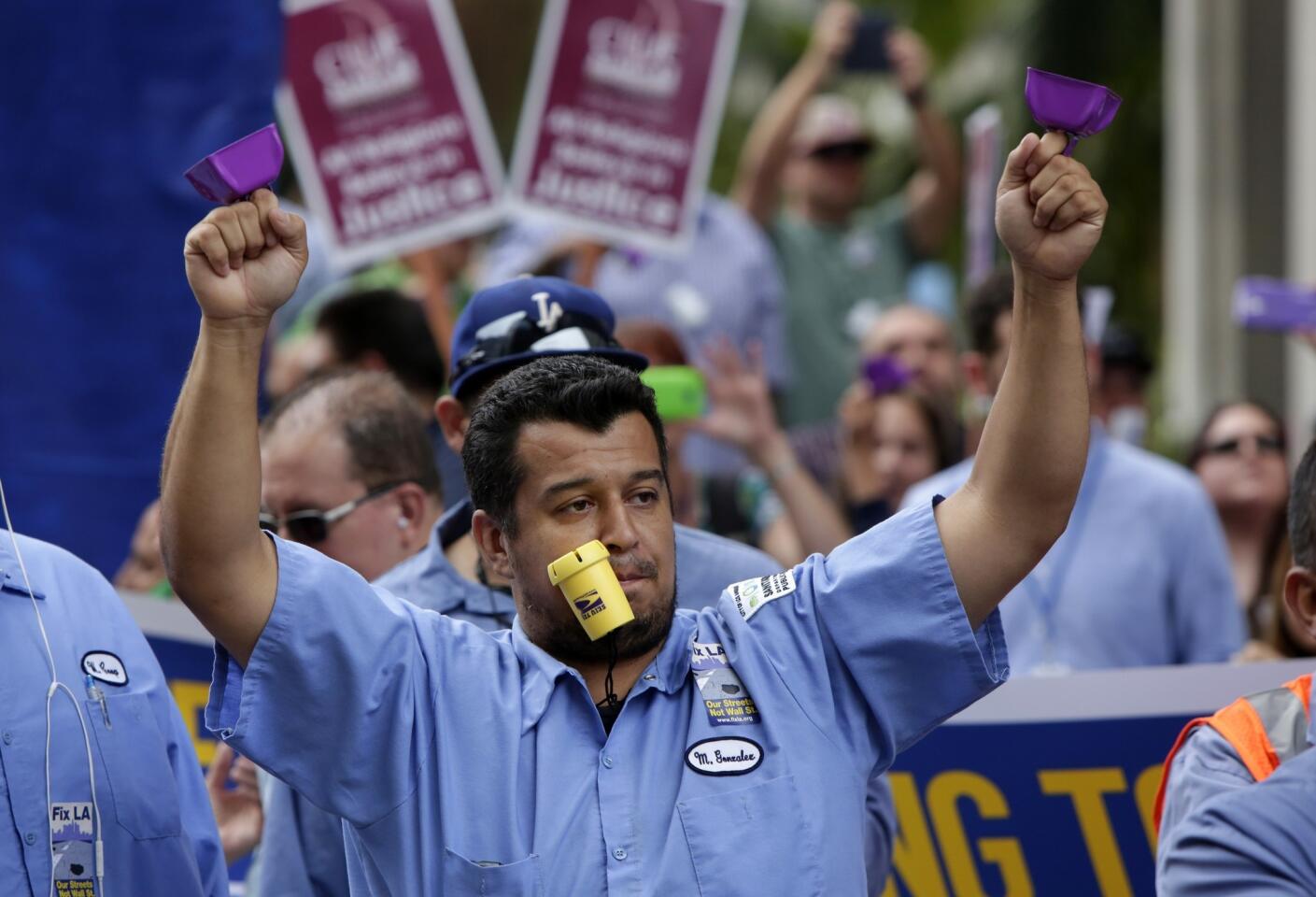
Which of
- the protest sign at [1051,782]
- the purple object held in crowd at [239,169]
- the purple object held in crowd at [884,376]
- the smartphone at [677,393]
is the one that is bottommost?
the protest sign at [1051,782]

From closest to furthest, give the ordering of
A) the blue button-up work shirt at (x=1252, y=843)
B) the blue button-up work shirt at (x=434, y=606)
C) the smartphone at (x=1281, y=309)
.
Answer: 1. the blue button-up work shirt at (x=1252, y=843)
2. the blue button-up work shirt at (x=434, y=606)
3. the smartphone at (x=1281, y=309)

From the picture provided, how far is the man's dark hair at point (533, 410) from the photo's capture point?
312 cm

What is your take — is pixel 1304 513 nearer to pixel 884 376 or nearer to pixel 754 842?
pixel 754 842

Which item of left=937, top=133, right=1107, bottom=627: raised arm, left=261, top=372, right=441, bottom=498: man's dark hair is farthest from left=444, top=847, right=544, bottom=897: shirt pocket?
left=261, top=372, right=441, bottom=498: man's dark hair

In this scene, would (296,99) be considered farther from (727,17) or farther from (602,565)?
(602,565)

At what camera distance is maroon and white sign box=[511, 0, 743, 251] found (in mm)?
7758

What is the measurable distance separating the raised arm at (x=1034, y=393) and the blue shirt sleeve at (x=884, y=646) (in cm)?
5

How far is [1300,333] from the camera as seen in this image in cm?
632

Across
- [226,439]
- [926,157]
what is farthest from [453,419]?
[926,157]

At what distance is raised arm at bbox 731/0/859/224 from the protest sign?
206 inches

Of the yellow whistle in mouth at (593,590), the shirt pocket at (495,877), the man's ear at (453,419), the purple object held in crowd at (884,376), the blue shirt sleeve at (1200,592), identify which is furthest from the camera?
the purple object held in crowd at (884,376)

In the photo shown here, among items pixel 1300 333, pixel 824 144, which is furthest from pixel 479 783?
pixel 824 144

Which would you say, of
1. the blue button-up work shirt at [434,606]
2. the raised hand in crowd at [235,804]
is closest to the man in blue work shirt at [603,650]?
the blue button-up work shirt at [434,606]

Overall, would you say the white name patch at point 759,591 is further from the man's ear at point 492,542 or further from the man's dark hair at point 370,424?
the man's dark hair at point 370,424
